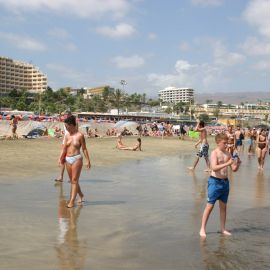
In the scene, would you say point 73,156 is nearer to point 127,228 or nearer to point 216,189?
point 127,228

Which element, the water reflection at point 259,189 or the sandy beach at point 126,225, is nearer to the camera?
the sandy beach at point 126,225

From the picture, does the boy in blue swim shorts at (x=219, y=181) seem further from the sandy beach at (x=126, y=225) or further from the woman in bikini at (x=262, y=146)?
the woman in bikini at (x=262, y=146)

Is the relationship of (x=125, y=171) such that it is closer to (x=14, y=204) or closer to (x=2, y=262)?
(x=14, y=204)

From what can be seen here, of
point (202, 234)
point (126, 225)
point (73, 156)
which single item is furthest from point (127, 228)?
point (73, 156)

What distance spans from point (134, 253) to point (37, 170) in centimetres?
777

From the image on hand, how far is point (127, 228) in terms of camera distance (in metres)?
6.22

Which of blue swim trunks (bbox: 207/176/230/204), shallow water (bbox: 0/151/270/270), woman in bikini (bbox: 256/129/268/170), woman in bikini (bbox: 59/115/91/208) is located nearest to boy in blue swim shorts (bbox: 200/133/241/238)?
blue swim trunks (bbox: 207/176/230/204)

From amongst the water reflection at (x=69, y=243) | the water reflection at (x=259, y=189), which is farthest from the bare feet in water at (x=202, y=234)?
the water reflection at (x=259, y=189)

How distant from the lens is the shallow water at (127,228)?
4.79 m

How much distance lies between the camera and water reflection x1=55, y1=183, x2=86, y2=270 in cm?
458

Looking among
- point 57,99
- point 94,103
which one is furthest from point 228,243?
point 94,103

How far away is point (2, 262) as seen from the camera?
448 cm

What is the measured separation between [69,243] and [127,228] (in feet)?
3.74

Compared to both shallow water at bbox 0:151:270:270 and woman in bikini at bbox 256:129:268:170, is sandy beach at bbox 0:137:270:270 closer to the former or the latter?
shallow water at bbox 0:151:270:270
